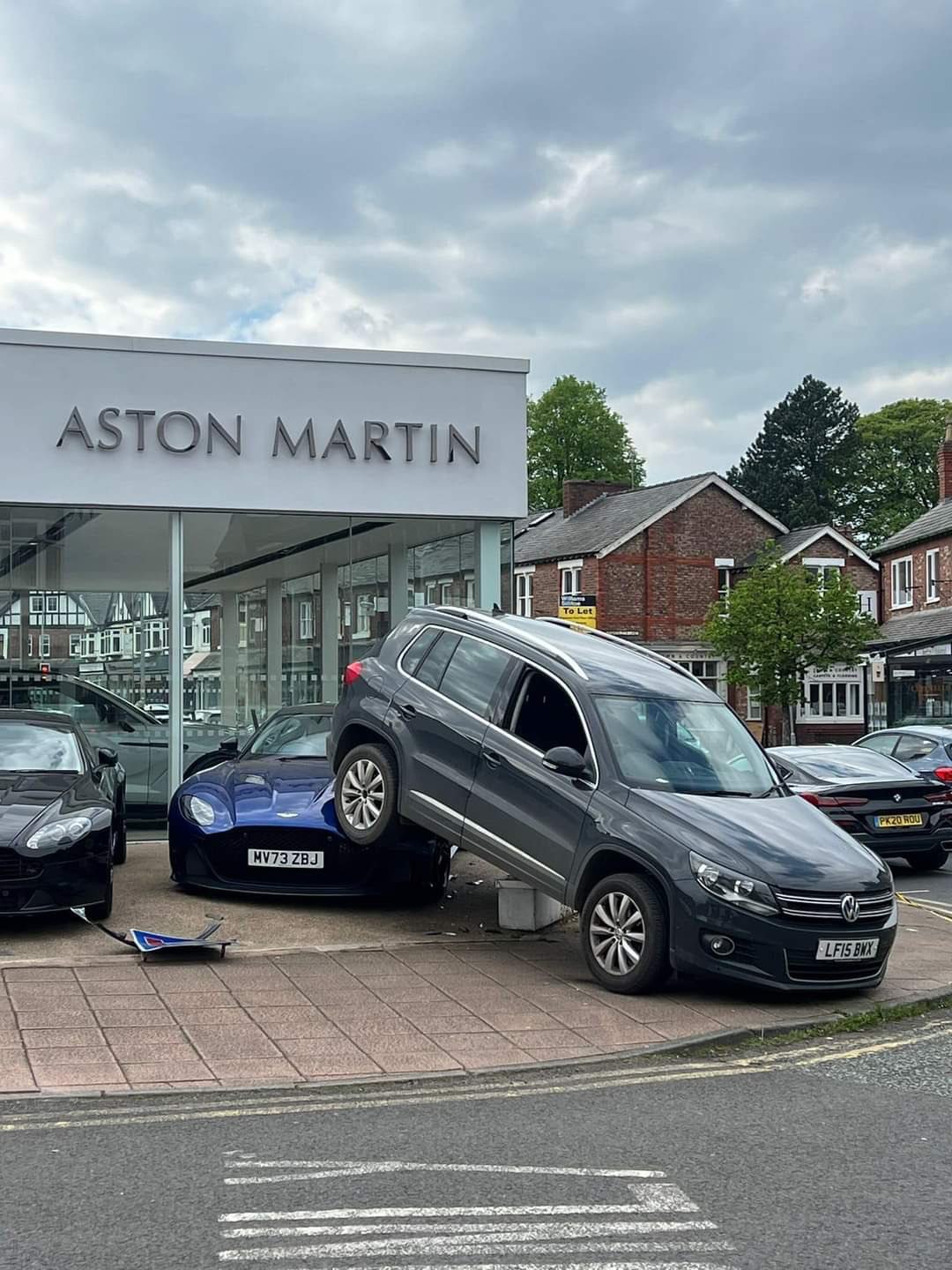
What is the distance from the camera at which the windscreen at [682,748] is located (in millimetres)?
9219

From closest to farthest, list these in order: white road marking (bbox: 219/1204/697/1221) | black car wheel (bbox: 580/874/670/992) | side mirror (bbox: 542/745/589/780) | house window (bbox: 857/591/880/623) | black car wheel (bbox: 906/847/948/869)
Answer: white road marking (bbox: 219/1204/697/1221) < black car wheel (bbox: 580/874/670/992) < side mirror (bbox: 542/745/589/780) < black car wheel (bbox: 906/847/948/869) < house window (bbox: 857/591/880/623)

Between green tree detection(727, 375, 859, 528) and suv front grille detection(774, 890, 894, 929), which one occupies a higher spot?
green tree detection(727, 375, 859, 528)

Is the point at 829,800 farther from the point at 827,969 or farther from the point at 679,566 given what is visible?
the point at 679,566

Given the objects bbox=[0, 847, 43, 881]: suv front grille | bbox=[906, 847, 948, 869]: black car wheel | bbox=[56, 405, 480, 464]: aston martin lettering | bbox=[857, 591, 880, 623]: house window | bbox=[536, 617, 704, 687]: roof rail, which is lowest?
bbox=[906, 847, 948, 869]: black car wheel

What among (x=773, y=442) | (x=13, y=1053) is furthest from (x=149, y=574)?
(x=773, y=442)

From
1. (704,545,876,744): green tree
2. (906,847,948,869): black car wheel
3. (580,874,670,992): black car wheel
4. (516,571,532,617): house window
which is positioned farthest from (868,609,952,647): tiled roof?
(580,874,670,992): black car wheel

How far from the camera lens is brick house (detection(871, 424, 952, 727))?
43.6m

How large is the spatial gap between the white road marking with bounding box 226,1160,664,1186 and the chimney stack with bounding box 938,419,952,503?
55.4 meters

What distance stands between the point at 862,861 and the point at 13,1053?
4.88 meters

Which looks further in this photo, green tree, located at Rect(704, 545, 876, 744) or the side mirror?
green tree, located at Rect(704, 545, 876, 744)

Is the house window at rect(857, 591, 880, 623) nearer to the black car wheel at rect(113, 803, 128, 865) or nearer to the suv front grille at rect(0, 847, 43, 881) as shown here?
the black car wheel at rect(113, 803, 128, 865)

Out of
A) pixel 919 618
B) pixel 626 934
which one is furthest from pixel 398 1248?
pixel 919 618

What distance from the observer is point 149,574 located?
16.4m

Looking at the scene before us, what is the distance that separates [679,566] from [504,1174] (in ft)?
189
